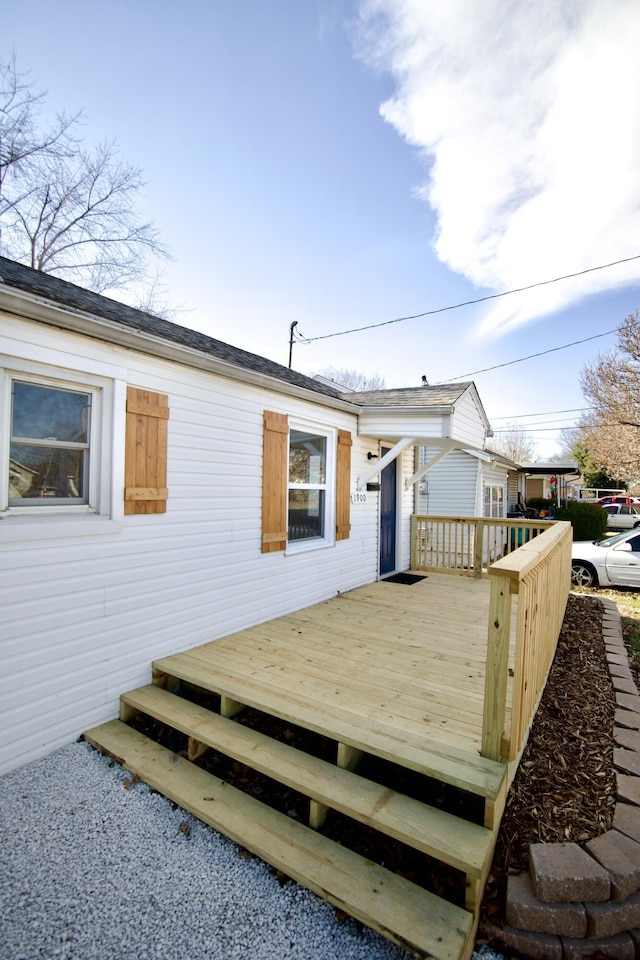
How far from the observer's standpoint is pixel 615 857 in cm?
180

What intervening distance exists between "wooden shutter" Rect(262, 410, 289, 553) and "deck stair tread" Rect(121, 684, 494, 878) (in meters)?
1.89

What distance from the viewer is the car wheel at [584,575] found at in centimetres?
786

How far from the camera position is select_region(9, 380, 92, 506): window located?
2.64 meters

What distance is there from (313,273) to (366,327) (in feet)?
8.50

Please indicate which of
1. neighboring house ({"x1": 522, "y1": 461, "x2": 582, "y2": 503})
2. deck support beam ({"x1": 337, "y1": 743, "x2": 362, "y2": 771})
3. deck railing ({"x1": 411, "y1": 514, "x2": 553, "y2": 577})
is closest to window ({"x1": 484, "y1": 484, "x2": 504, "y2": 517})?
neighboring house ({"x1": 522, "y1": 461, "x2": 582, "y2": 503})

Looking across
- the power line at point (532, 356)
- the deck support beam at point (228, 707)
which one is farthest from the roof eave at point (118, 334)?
the power line at point (532, 356)

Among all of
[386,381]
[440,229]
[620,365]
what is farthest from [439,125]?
[386,381]

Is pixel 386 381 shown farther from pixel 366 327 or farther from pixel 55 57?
pixel 55 57

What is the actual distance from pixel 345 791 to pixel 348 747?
0.75ft

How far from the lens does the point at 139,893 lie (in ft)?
5.98

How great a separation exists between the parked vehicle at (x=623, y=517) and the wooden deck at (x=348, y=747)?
18.7 meters

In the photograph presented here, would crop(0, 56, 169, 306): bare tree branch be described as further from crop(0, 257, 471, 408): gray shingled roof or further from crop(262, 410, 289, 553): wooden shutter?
crop(262, 410, 289, 553): wooden shutter

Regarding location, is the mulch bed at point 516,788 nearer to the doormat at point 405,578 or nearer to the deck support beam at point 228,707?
the deck support beam at point 228,707

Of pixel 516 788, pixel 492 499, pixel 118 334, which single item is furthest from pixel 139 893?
pixel 492 499
